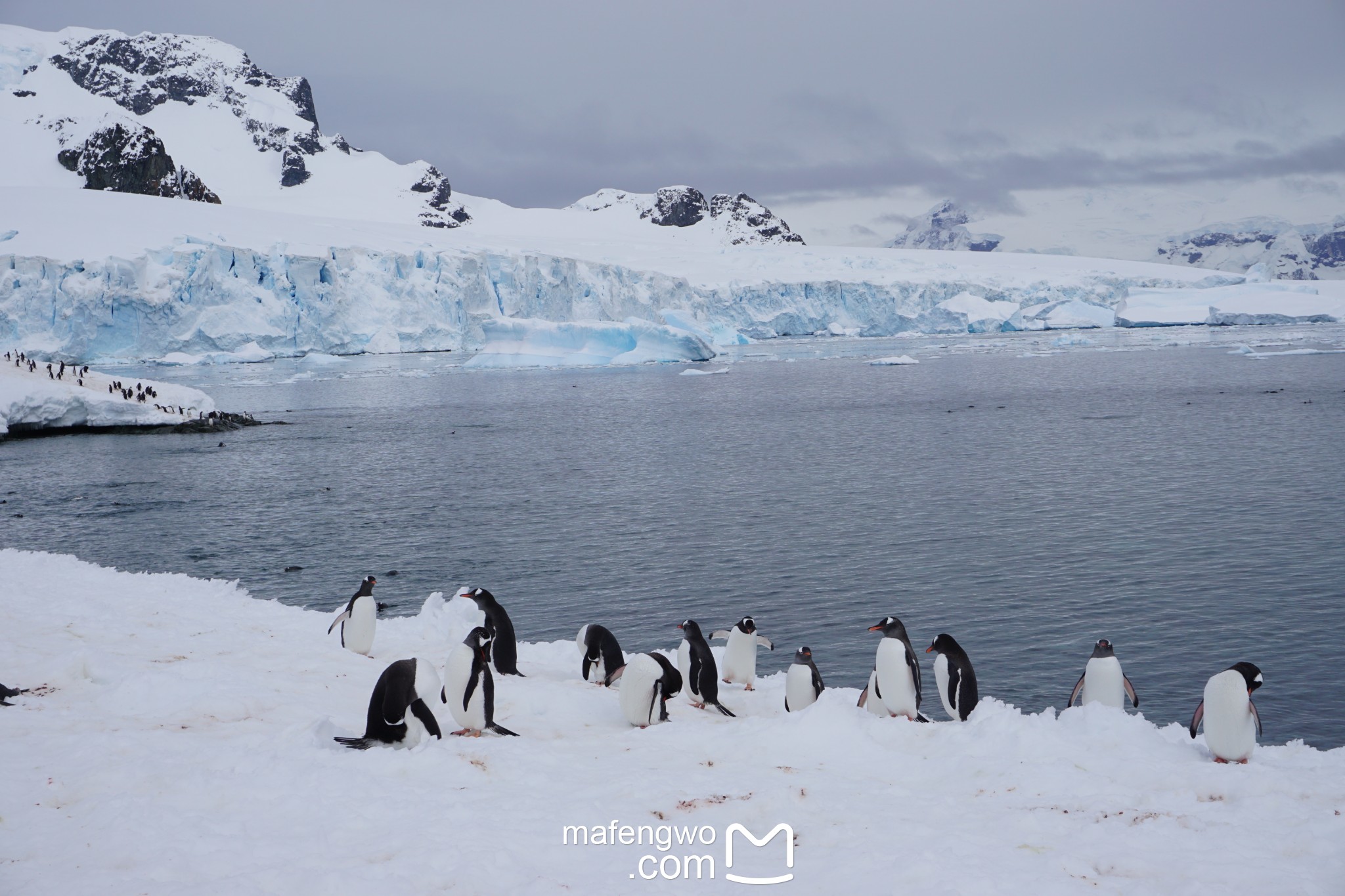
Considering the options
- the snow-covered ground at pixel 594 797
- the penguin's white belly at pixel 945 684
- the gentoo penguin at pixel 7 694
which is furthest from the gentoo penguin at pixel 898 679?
the gentoo penguin at pixel 7 694

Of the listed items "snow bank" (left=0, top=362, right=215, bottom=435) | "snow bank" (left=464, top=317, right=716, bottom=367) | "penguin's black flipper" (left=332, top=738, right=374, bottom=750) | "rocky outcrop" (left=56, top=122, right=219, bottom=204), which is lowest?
"penguin's black flipper" (left=332, top=738, right=374, bottom=750)

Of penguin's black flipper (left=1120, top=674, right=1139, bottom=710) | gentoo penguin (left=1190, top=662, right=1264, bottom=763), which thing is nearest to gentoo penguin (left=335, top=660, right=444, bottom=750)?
gentoo penguin (left=1190, top=662, right=1264, bottom=763)

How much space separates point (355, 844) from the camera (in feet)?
15.6

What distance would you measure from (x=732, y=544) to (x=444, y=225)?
10994 centimetres

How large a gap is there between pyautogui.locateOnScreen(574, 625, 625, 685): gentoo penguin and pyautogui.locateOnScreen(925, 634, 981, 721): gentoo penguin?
105 inches

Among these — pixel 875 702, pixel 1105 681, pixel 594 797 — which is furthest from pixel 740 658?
pixel 594 797

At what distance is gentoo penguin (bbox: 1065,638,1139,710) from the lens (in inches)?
295

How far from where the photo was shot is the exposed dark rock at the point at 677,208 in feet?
554

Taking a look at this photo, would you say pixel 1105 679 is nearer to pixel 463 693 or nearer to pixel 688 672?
pixel 688 672

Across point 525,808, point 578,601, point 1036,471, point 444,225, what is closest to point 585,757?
point 525,808

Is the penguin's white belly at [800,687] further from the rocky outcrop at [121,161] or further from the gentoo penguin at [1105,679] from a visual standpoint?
the rocky outcrop at [121,161]

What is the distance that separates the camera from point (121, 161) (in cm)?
9006

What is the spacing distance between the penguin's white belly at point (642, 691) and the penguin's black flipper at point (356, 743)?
5.97ft

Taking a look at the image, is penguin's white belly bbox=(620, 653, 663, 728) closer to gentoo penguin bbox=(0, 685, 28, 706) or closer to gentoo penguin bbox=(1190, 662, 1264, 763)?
gentoo penguin bbox=(1190, 662, 1264, 763)
